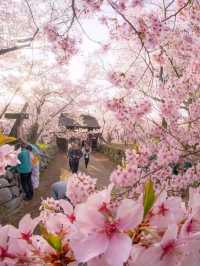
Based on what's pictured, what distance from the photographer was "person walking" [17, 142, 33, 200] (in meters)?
10.2

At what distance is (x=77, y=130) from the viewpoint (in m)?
35.5

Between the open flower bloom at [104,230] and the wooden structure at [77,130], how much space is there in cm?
3111

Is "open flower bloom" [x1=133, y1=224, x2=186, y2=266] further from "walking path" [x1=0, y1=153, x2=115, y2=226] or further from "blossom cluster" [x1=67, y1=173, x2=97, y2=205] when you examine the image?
"walking path" [x1=0, y1=153, x2=115, y2=226]

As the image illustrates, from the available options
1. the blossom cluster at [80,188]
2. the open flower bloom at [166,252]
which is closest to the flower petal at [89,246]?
the open flower bloom at [166,252]

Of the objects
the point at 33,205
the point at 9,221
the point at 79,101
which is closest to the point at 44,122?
the point at 79,101

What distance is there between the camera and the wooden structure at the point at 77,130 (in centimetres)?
3338

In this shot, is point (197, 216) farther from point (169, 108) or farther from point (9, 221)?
point (9, 221)

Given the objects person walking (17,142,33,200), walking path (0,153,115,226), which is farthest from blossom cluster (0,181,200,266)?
person walking (17,142,33,200)

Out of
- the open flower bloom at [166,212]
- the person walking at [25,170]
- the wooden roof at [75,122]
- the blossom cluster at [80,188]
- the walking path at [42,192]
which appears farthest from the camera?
the wooden roof at [75,122]

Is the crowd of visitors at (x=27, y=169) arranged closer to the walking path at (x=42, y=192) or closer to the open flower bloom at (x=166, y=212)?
the walking path at (x=42, y=192)

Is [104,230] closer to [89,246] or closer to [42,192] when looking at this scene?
[89,246]

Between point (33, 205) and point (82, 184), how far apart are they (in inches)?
296

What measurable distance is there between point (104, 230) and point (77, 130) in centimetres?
3448

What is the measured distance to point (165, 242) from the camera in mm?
1038
